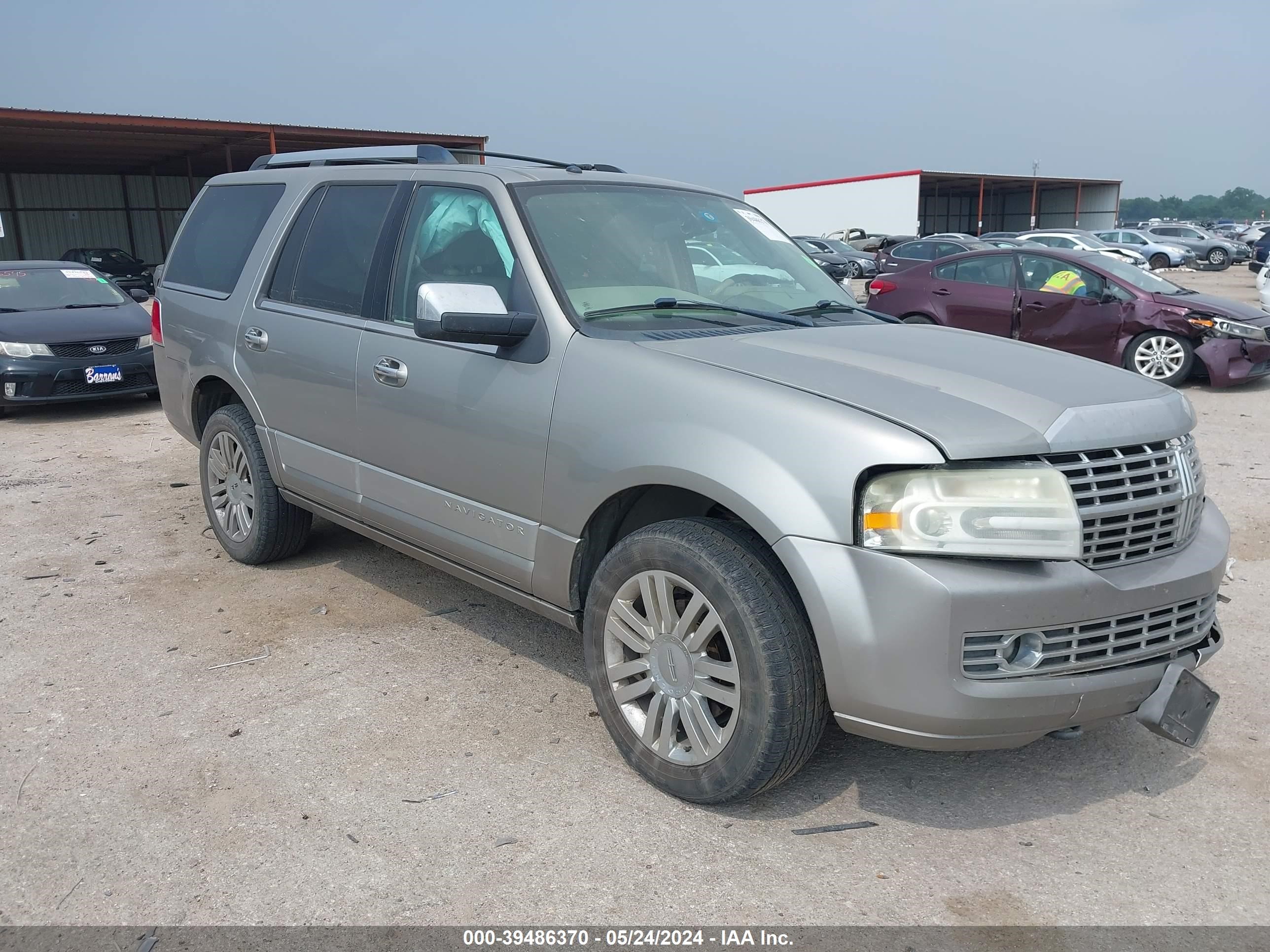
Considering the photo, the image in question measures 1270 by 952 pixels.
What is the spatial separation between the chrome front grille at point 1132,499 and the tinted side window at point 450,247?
1.92 metres

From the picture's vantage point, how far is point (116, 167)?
3659 centimetres

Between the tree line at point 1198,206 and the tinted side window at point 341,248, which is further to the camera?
the tree line at point 1198,206

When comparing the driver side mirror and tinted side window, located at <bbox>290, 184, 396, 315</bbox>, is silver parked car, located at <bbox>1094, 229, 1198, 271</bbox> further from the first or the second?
the driver side mirror

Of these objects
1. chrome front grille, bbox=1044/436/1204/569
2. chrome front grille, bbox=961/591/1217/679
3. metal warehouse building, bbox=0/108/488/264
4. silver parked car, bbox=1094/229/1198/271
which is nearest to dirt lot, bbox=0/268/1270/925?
chrome front grille, bbox=961/591/1217/679

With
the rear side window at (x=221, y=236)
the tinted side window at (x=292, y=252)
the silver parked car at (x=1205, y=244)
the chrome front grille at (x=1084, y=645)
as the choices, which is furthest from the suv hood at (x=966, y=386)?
the silver parked car at (x=1205, y=244)

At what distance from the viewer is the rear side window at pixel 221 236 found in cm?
493

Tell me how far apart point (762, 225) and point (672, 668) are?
2.19 metres

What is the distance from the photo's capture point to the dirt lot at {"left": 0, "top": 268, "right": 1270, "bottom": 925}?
2.63m

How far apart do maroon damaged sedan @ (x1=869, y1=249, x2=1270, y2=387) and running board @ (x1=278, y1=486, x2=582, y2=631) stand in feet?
27.6

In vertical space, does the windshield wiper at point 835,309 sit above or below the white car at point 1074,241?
above

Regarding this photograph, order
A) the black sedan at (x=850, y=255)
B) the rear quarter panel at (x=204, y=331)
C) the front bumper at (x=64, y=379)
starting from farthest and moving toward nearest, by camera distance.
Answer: the black sedan at (x=850, y=255) → the front bumper at (x=64, y=379) → the rear quarter panel at (x=204, y=331)

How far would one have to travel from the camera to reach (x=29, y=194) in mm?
36562

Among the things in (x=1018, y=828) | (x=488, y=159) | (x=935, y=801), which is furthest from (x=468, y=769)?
(x=488, y=159)

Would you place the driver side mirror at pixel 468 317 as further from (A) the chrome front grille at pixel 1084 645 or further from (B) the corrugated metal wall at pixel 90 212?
(B) the corrugated metal wall at pixel 90 212
